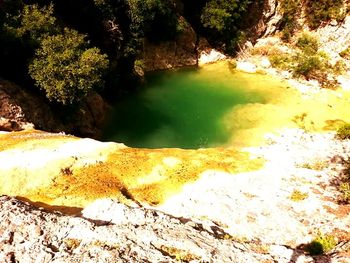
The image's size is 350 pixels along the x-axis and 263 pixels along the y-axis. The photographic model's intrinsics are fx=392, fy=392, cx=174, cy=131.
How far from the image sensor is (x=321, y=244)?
19.1 m

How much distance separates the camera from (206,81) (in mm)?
53125

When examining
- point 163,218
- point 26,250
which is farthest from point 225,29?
point 26,250

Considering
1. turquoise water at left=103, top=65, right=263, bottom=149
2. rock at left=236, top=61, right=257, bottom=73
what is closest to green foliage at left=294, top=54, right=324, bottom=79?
rock at left=236, top=61, right=257, bottom=73

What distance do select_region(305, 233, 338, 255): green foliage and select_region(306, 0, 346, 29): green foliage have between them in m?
47.3

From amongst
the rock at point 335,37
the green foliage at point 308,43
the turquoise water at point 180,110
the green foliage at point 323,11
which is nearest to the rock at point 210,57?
the turquoise water at point 180,110

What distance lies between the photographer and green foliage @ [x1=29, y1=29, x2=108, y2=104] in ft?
113

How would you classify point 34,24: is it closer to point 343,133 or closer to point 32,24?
point 32,24

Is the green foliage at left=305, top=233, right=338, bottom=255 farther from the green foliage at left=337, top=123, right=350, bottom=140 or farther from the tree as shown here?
the tree

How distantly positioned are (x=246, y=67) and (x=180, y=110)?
585 inches

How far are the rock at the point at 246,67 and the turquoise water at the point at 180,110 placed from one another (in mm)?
2239

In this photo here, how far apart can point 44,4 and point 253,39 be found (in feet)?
108

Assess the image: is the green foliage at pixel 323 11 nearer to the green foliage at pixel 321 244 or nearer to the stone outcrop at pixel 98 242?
the green foliage at pixel 321 244

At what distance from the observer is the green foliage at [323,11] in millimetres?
57750

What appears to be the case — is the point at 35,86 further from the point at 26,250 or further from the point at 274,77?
the point at 274,77
